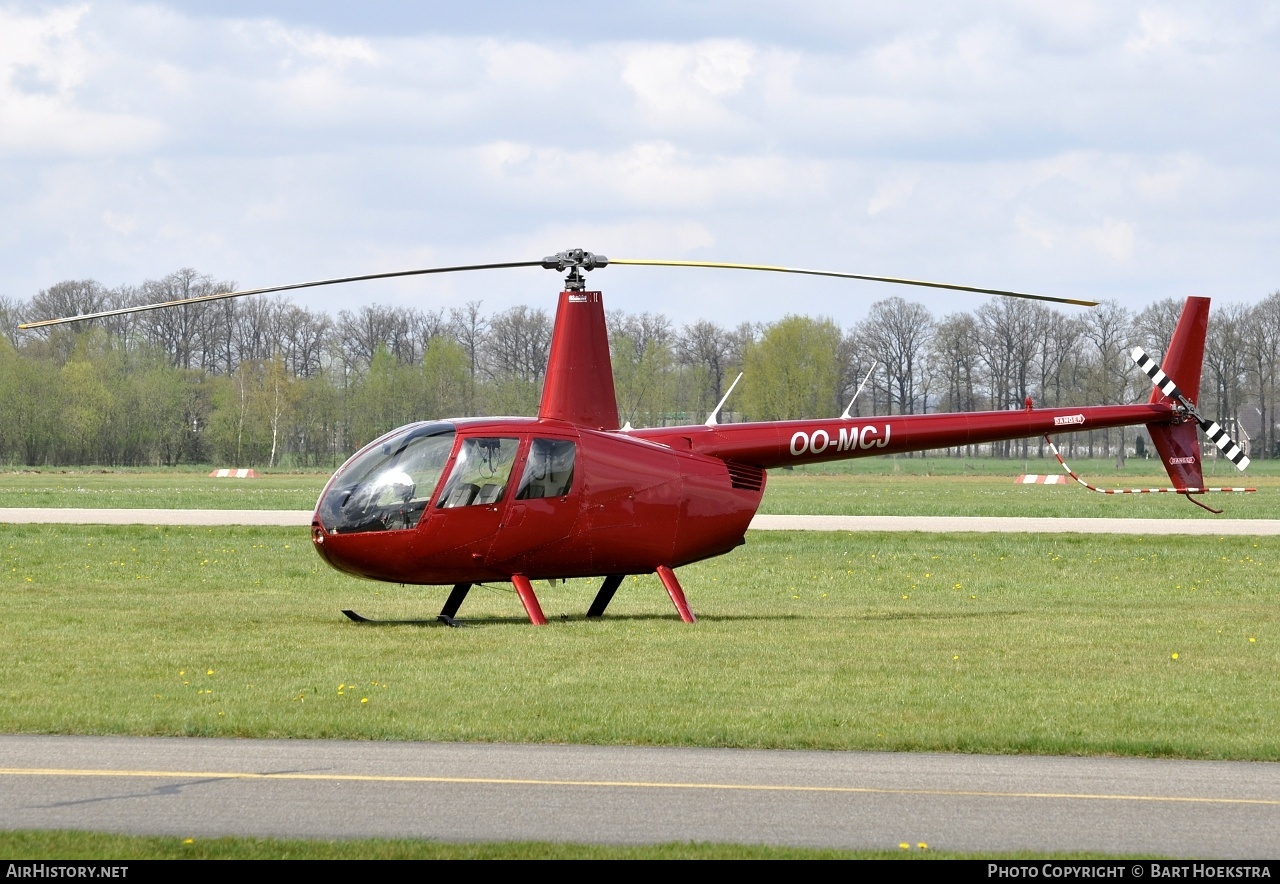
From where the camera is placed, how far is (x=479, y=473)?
1514cm

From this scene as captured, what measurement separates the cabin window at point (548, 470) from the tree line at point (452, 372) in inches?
2443

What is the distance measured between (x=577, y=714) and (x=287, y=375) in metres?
82.5

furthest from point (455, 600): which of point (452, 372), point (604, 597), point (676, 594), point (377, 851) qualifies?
point (452, 372)

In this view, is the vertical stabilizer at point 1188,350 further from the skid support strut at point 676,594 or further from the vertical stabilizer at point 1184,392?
the skid support strut at point 676,594

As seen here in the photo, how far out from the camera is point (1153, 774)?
9.03 m

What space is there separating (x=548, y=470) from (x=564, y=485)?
9.2 inches

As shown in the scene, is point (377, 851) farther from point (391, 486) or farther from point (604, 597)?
point (604, 597)

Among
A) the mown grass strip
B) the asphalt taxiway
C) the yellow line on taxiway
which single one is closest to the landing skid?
the asphalt taxiway

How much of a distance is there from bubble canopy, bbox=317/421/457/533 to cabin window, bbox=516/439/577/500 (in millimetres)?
856

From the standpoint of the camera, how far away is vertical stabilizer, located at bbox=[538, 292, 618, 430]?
16047 mm

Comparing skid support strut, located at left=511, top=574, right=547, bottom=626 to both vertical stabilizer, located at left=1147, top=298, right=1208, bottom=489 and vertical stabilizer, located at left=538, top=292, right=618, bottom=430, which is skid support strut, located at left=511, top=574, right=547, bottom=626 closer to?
vertical stabilizer, located at left=538, top=292, right=618, bottom=430

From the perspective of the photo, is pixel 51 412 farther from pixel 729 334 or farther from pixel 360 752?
pixel 360 752

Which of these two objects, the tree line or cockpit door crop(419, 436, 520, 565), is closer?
cockpit door crop(419, 436, 520, 565)

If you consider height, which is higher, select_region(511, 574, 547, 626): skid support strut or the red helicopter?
the red helicopter
